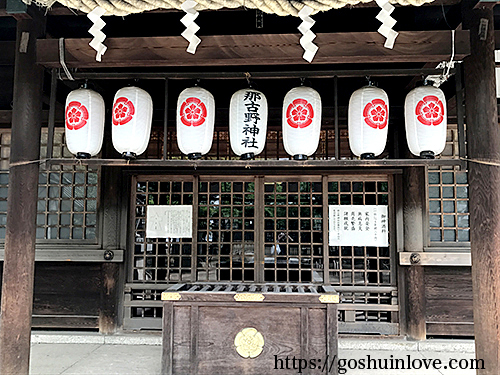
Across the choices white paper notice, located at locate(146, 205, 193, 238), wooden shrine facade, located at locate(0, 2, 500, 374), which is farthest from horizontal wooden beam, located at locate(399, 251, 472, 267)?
white paper notice, located at locate(146, 205, 193, 238)

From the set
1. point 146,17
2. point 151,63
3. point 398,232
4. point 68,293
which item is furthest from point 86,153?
point 398,232

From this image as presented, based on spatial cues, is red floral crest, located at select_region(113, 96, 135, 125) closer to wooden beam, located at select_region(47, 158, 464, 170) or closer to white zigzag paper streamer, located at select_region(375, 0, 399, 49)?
wooden beam, located at select_region(47, 158, 464, 170)

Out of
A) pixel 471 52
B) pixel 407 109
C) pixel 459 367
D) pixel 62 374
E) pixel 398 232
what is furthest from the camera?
pixel 398 232

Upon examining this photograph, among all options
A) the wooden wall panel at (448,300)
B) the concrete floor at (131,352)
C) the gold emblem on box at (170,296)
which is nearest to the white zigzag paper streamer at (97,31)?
the gold emblem on box at (170,296)

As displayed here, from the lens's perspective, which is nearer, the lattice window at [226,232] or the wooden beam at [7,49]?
the wooden beam at [7,49]

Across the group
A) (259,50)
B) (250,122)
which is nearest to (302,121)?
(250,122)

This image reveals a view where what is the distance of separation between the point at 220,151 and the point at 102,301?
312cm

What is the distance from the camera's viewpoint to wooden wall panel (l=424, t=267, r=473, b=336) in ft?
19.7

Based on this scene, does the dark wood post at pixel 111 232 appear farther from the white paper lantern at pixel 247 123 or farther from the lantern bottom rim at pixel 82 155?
the white paper lantern at pixel 247 123

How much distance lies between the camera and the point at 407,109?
398cm

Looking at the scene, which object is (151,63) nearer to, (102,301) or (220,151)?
(220,151)

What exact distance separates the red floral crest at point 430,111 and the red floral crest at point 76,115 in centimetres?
344

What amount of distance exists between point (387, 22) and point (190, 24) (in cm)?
176

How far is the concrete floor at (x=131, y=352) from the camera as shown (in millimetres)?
5059
